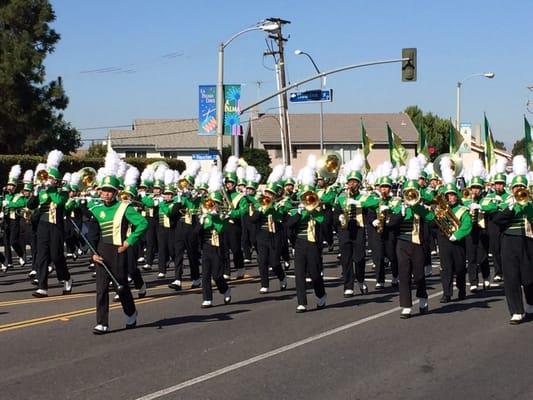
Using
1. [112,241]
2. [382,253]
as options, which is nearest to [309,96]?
[382,253]

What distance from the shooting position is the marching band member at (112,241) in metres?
10.1

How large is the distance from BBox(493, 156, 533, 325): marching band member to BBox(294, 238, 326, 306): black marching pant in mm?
2591

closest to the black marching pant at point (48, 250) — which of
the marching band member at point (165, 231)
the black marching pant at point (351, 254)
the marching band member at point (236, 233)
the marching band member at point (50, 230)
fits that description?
the marching band member at point (50, 230)

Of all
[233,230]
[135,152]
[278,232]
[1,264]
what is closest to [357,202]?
[278,232]

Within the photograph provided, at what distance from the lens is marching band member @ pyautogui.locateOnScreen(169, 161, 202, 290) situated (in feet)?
48.8

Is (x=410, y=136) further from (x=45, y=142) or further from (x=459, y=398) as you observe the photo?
(x=459, y=398)

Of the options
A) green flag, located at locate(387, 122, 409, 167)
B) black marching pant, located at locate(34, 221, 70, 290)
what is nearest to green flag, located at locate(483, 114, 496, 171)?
green flag, located at locate(387, 122, 409, 167)

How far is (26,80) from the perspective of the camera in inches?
1436

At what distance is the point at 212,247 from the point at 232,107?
16941mm

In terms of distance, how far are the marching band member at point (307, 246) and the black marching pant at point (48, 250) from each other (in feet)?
13.8

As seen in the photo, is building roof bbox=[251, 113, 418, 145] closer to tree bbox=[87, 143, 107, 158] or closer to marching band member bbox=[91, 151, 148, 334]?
tree bbox=[87, 143, 107, 158]

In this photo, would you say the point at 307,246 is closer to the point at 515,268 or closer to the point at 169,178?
the point at 515,268

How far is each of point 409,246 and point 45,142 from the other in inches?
1152

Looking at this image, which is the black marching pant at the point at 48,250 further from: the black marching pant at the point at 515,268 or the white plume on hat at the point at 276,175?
the black marching pant at the point at 515,268
